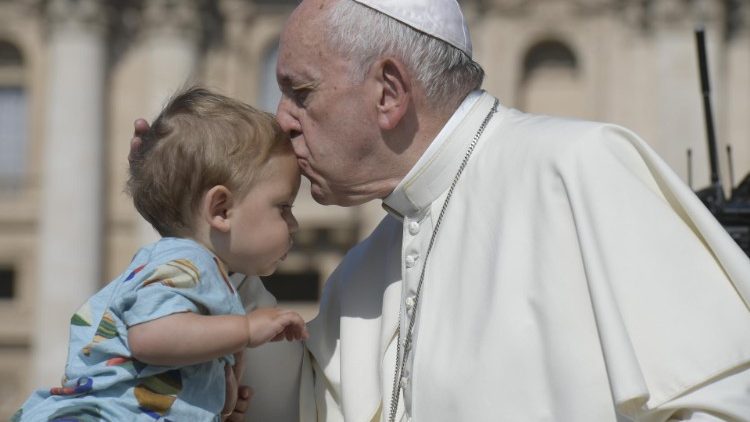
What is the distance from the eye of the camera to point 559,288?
2.27 m

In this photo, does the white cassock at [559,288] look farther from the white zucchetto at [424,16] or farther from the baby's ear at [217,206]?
the baby's ear at [217,206]

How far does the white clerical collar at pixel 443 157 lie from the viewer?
260 cm

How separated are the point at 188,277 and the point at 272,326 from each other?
0.17 metres

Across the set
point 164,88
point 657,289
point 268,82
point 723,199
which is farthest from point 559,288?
point 268,82

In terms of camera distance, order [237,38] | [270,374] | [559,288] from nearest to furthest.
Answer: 1. [559,288]
2. [270,374]
3. [237,38]

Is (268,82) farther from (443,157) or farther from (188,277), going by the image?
(188,277)

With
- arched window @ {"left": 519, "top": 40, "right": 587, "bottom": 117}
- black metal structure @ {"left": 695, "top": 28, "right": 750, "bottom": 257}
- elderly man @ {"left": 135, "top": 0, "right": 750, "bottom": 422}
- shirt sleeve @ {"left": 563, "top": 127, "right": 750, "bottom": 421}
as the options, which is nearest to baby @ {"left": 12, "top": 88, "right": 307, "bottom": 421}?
elderly man @ {"left": 135, "top": 0, "right": 750, "bottom": 422}

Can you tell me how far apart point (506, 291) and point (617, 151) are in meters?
0.30

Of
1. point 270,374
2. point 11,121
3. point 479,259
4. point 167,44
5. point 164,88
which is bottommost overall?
point 270,374

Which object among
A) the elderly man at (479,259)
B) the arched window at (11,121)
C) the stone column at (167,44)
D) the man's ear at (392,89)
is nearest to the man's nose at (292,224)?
the elderly man at (479,259)

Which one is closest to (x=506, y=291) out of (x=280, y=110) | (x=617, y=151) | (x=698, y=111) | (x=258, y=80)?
(x=617, y=151)

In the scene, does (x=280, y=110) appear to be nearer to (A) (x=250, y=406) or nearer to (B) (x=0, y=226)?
(A) (x=250, y=406)

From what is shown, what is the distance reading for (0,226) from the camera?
18062mm

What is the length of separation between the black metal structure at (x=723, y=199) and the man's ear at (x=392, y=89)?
111cm
